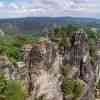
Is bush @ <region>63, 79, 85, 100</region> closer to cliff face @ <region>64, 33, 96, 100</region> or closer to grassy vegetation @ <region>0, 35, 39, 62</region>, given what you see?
cliff face @ <region>64, 33, 96, 100</region>

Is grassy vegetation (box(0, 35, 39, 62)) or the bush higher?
the bush

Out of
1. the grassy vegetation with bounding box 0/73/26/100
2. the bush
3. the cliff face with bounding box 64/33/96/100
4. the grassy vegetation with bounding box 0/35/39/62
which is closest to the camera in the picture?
the grassy vegetation with bounding box 0/73/26/100

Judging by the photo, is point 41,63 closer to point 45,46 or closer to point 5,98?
point 45,46

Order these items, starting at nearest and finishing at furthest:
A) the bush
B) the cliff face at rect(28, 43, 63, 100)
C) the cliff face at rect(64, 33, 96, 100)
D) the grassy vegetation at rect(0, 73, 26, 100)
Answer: the grassy vegetation at rect(0, 73, 26, 100), the cliff face at rect(28, 43, 63, 100), the bush, the cliff face at rect(64, 33, 96, 100)

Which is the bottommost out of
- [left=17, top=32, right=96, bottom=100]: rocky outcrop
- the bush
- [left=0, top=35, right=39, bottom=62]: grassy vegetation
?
[left=0, top=35, right=39, bottom=62]: grassy vegetation

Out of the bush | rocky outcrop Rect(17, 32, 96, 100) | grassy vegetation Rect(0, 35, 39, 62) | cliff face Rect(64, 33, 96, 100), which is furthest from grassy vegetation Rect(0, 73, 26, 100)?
grassy vegetation Rect(0, 35, 39, 62)

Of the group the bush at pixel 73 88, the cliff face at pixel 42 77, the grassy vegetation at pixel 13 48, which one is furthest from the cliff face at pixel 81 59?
the cliff face at pixel 42 77

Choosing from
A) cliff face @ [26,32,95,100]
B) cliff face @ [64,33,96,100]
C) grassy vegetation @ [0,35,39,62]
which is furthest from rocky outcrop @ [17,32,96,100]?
grassy vegetation @ [0,35,39,62]

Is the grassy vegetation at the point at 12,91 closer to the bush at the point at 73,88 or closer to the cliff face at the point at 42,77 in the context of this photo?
the cliff face at the point at 42,77

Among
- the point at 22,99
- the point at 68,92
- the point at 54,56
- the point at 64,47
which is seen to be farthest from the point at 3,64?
the point at 64,47

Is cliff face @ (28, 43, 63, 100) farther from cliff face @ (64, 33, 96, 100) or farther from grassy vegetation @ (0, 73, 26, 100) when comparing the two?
cliff face @ (64, 33, 96, 100)

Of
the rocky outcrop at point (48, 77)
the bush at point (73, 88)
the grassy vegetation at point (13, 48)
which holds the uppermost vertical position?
the rocky outcrop at point (48, 77)

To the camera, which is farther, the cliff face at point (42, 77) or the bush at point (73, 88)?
the bush at point (73, 88)

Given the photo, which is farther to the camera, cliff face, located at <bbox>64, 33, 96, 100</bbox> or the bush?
cliff face, located at <bbox>64, 33, 96, 100</bbox>
